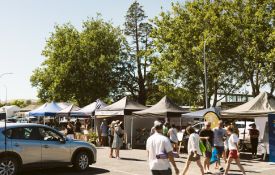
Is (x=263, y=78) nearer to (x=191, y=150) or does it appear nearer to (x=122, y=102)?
(x=122, y=102)

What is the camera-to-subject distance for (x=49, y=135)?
1255 cm

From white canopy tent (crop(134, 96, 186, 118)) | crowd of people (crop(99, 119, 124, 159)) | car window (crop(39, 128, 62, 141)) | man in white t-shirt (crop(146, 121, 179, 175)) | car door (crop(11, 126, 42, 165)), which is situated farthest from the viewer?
white canopy tent (crop(134, 96, 186, 118))

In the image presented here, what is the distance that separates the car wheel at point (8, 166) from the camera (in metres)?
11.3

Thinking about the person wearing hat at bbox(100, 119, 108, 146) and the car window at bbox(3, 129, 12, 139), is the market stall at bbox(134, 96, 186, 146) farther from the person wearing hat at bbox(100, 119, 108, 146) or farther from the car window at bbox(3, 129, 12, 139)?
the car window at bbox(3, 129, 12, 139)

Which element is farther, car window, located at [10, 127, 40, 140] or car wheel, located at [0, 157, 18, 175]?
car window, located at [10, 127, 40, 140]


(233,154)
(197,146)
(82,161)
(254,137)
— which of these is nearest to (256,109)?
(254,137)

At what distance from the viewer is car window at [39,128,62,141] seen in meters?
12.3

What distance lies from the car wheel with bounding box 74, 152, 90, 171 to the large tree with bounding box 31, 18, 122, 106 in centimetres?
3689

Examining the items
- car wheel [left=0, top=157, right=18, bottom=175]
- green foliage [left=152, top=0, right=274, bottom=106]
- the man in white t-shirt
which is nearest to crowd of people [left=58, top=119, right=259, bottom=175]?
the man in white t-shirt

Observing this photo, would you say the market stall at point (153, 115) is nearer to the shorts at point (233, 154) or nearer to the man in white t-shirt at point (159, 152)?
the shorts at point (233, 154)

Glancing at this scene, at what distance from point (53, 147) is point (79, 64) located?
39028 mm

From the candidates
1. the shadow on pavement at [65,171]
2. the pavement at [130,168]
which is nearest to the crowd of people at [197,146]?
the pavement at [130,168]

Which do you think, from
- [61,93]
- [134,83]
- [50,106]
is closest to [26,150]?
[50,106]

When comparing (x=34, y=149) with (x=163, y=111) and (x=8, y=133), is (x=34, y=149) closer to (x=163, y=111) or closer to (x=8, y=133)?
(x=8, y=133)
